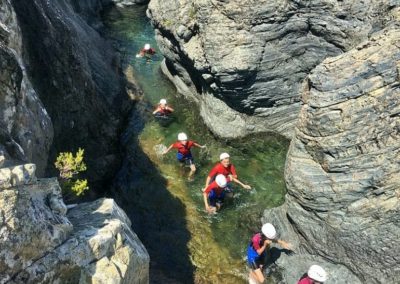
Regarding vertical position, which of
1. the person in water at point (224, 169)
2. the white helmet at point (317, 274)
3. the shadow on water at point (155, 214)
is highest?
the person in water at point (224, 169)

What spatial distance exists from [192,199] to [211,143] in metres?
4.00

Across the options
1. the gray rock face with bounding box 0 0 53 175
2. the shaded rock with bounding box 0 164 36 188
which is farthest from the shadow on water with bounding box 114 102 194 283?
the shaded rock with bounding box 0 164 36 188

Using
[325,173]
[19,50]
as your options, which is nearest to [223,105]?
[325,173]

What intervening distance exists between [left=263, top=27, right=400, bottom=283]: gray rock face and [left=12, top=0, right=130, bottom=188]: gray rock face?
9.32m

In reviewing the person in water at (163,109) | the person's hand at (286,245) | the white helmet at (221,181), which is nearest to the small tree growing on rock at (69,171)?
the white helmet at (221,181)

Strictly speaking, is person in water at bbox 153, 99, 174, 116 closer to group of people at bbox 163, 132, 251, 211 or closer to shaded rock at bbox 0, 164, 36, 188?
group of people at bbox 163, 132, 251, 211

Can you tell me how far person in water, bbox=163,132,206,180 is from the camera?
1861cm

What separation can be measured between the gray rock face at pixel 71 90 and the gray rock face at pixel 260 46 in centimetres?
514

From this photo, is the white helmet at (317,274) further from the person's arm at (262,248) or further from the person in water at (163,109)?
the person in water at (163,109)

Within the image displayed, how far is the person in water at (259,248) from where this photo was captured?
13.5 metres

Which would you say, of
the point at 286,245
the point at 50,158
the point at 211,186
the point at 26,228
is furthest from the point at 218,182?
the point at 26,228

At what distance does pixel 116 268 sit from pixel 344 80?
29.4 ft

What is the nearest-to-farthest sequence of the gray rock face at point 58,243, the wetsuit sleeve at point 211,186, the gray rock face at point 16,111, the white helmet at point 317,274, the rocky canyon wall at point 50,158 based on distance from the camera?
the gray rock face at point 58,243, the rocky canyon wall at point 50,158, the gray rock face at point 16,111, the white helmet at point 317,274, the wetsuit sleeve at point 211,186

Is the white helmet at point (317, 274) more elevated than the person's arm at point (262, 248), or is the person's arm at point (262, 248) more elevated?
the white helmet at point (317, 274)
